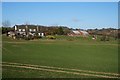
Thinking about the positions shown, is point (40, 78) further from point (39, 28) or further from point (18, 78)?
point (39, 28)

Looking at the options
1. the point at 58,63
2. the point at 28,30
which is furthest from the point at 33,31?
the point at 58,63

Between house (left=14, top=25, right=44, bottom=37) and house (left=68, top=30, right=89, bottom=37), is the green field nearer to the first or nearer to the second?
house (left=68, top=30, right=89, bottom=37)

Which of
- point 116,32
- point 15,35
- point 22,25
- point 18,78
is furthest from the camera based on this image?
point 22,25

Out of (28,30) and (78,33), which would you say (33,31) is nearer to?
(28,30)

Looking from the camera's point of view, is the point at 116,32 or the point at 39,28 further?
the point at 39,28

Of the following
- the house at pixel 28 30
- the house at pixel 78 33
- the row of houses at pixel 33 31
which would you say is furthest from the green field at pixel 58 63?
the house at pixel 28 30

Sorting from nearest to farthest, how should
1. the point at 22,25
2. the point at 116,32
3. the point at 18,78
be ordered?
the point at 18,78
the point at 116,32
the point at 22,25

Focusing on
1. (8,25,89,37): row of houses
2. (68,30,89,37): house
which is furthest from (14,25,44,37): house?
(68,30,89,37): house

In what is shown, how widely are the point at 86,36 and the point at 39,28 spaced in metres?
9.87

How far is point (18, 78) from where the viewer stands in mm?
11523

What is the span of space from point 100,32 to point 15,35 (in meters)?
17.6

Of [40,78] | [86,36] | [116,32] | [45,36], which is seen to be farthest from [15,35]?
[40,78]

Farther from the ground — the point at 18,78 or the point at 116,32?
the point at 116,32

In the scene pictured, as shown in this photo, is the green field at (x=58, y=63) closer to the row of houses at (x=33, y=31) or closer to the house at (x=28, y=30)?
the row of houses at (x=33, y=31)
